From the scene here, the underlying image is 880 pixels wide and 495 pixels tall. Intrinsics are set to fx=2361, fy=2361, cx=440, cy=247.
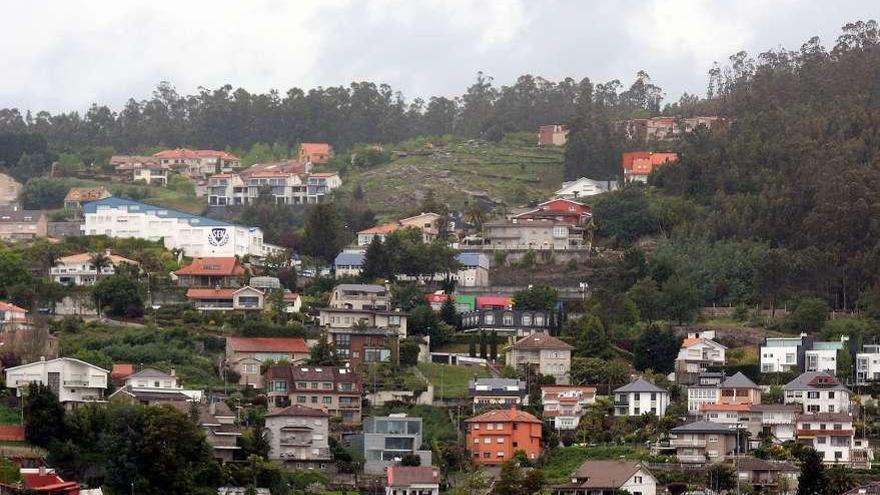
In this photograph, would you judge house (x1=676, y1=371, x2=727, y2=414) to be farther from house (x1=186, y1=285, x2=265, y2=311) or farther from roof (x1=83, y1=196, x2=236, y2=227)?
roof (x1=83, y1=196, x2=236, y2=227)

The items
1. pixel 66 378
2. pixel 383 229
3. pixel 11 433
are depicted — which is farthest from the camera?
pixel 383 229

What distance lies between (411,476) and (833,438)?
1291 centimetres

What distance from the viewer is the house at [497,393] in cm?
7300

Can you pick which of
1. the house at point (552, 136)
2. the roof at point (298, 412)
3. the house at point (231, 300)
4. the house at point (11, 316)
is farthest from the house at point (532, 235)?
the house at point (552, 136)

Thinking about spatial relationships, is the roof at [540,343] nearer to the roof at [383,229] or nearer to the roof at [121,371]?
the roof at [121,371]

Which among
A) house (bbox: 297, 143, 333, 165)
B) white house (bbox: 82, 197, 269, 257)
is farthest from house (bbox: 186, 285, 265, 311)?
house (bbox: 297, 143, 333, 165)

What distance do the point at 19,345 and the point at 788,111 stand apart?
132ft

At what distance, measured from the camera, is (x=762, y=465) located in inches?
2591

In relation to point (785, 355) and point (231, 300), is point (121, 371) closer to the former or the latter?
point (231, 300)

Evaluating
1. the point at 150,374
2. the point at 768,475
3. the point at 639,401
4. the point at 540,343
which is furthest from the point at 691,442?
→ the point at 150,374

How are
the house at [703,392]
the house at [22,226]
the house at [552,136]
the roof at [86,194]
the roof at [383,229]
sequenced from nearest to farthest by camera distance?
the house at [703,392]
the roof at [383,229]
the house at [22,226]
the roof at [86,194]
the house at [552,136]

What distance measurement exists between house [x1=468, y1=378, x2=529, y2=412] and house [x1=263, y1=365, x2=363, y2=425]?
3.63m

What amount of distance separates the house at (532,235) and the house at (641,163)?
10627 mm

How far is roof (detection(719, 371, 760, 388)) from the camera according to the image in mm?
73562
